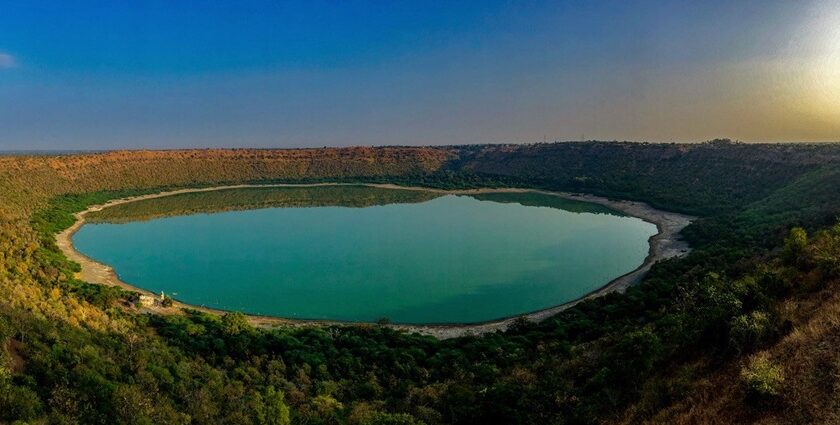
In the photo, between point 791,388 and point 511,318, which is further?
point 511,318

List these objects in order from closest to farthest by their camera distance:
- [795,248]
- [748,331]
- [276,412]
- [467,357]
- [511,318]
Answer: [748,331] → [276,412] → [795,248] → [467,357] → [511,318]

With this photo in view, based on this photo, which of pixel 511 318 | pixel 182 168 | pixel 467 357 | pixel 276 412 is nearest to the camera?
pixel 276 412

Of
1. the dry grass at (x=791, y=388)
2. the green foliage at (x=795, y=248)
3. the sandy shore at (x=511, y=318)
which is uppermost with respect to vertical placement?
the green foliage at (x=795, y=248)

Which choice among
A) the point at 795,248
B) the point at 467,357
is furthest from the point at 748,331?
the point at 467,357

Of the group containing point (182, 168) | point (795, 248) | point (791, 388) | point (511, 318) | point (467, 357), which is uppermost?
point (795, 248)

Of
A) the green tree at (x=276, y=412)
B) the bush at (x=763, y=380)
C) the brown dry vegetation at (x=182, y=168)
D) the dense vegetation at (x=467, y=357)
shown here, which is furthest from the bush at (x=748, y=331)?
the brown dry vegetation at (x=182, y=168)

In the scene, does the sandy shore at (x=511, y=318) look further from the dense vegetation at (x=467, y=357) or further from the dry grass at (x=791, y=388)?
the dry grass at (x=791, y=388)

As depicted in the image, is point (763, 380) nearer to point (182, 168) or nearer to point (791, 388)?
point (791, 388)

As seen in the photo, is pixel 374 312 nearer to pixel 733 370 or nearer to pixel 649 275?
pixel 649 275

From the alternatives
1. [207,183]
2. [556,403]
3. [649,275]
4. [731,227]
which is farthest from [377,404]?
[207,183]
